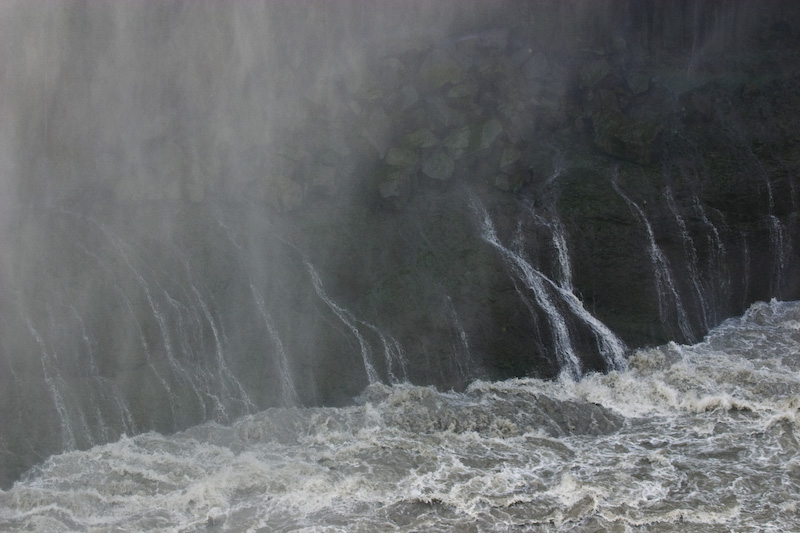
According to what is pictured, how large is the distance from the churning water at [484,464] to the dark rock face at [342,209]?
29.3 inches

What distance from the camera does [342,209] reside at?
1842 cm

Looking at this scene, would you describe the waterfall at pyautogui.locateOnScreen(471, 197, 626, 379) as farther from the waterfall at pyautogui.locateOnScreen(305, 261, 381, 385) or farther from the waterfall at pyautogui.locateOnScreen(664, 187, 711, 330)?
the waterfall at pyautogui.locateOnScreen(305, 261, 381, 385)

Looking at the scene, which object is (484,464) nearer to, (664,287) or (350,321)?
(350,321)

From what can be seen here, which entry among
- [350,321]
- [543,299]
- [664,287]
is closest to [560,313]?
[543,299]

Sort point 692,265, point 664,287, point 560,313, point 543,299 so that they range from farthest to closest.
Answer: point 692,265 → point 664,287 → point 543,299 → point 560,313

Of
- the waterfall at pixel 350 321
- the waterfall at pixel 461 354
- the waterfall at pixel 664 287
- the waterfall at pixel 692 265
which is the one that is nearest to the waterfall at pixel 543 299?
the waterfall at pixel 461 354

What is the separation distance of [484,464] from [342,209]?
6.70 m

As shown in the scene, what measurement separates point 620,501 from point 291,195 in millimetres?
8956

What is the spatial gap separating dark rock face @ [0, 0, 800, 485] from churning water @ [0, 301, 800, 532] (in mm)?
743

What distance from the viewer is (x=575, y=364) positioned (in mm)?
16438

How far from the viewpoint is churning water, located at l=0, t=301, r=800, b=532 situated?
12.7 metres

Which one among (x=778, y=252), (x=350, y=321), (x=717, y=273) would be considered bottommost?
(x=717, y=273)

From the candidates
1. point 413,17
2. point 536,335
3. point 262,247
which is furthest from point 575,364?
point 413,17

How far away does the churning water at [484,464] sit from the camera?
41.6ft
